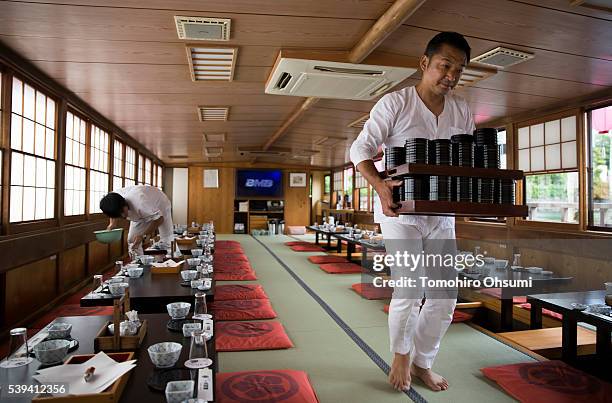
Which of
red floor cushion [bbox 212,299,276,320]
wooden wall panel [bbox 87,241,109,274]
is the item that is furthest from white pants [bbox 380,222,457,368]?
wooden wall panel [bbox 87,241,109,274]

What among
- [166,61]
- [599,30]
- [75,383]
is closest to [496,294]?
[599,30]

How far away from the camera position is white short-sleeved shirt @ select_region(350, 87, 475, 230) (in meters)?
2.04

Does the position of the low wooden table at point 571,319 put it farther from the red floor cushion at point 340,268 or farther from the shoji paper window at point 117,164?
the shoji paper window at point 117,164

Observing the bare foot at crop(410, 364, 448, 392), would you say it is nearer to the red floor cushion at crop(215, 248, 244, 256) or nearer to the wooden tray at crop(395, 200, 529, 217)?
the wooden tray at crop(395, 200, 529, 217)

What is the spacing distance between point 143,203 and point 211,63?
6.56 ft

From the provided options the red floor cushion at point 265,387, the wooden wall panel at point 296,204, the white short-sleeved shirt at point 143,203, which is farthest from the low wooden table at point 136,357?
the wooden wall panel at point 296,204

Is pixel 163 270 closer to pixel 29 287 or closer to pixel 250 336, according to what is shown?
pixel 250 336

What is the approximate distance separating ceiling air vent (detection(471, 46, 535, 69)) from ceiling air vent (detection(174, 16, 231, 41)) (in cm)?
201

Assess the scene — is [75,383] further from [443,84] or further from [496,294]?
[496,294]

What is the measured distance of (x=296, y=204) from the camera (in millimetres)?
14352

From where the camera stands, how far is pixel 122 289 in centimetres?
255

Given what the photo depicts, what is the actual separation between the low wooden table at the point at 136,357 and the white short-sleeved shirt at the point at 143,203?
2.88m

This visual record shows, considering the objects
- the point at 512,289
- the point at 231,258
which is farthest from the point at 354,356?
the point at 231,258

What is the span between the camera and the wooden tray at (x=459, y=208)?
5.26ft
